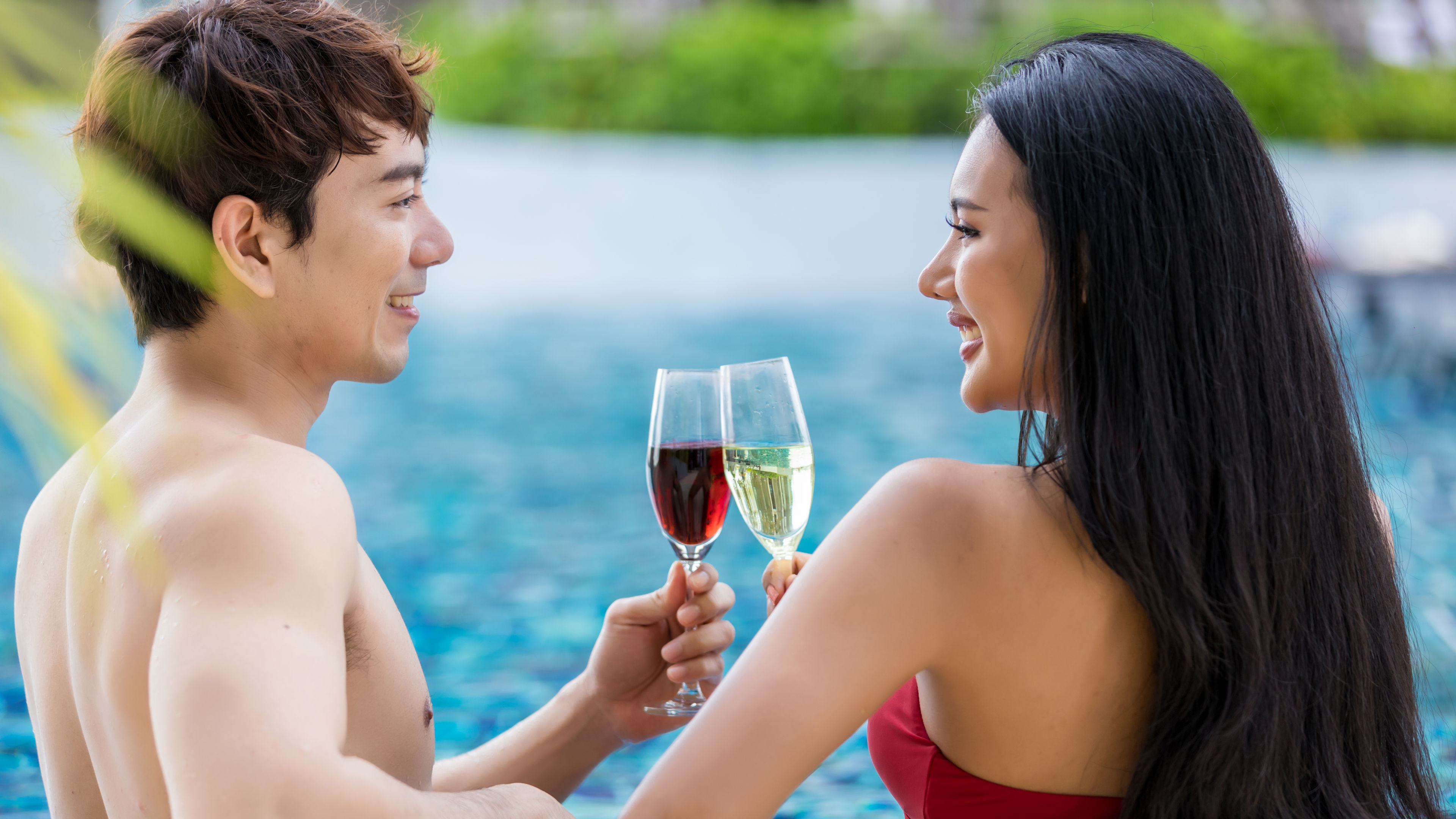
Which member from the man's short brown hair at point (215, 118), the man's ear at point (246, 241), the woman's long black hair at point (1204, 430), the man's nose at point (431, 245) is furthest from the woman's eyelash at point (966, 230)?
the man's ear at point (246, 241)

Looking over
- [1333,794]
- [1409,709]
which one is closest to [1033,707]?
[1333,794]

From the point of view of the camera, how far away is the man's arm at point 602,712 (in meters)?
2.47

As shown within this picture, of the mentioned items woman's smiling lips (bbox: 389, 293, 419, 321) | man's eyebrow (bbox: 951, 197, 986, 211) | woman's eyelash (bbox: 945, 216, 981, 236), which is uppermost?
woman's smiling lips (bbox: 389, 293, 419, 321)

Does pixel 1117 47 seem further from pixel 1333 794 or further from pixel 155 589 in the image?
pixel 155 589

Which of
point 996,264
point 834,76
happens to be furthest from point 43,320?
point 834,76

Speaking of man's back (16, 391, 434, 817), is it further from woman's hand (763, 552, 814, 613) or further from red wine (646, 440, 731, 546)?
woman's hand (763, 552, 814, 613)

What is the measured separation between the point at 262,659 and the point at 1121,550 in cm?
120

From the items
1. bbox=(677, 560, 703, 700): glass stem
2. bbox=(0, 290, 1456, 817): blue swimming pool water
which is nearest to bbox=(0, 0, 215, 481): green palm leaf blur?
bbox=(677, 560, 703, 700): glass stem

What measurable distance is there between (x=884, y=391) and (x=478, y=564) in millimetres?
5224

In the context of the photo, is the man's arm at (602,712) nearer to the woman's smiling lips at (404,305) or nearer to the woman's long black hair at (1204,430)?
the woman's smiling lips at (404,305)

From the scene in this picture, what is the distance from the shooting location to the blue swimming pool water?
16.5 feet

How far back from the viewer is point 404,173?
2305 millimetres

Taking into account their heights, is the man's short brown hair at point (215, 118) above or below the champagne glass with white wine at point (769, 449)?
above

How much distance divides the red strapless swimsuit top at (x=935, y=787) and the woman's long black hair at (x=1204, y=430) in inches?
3.8
